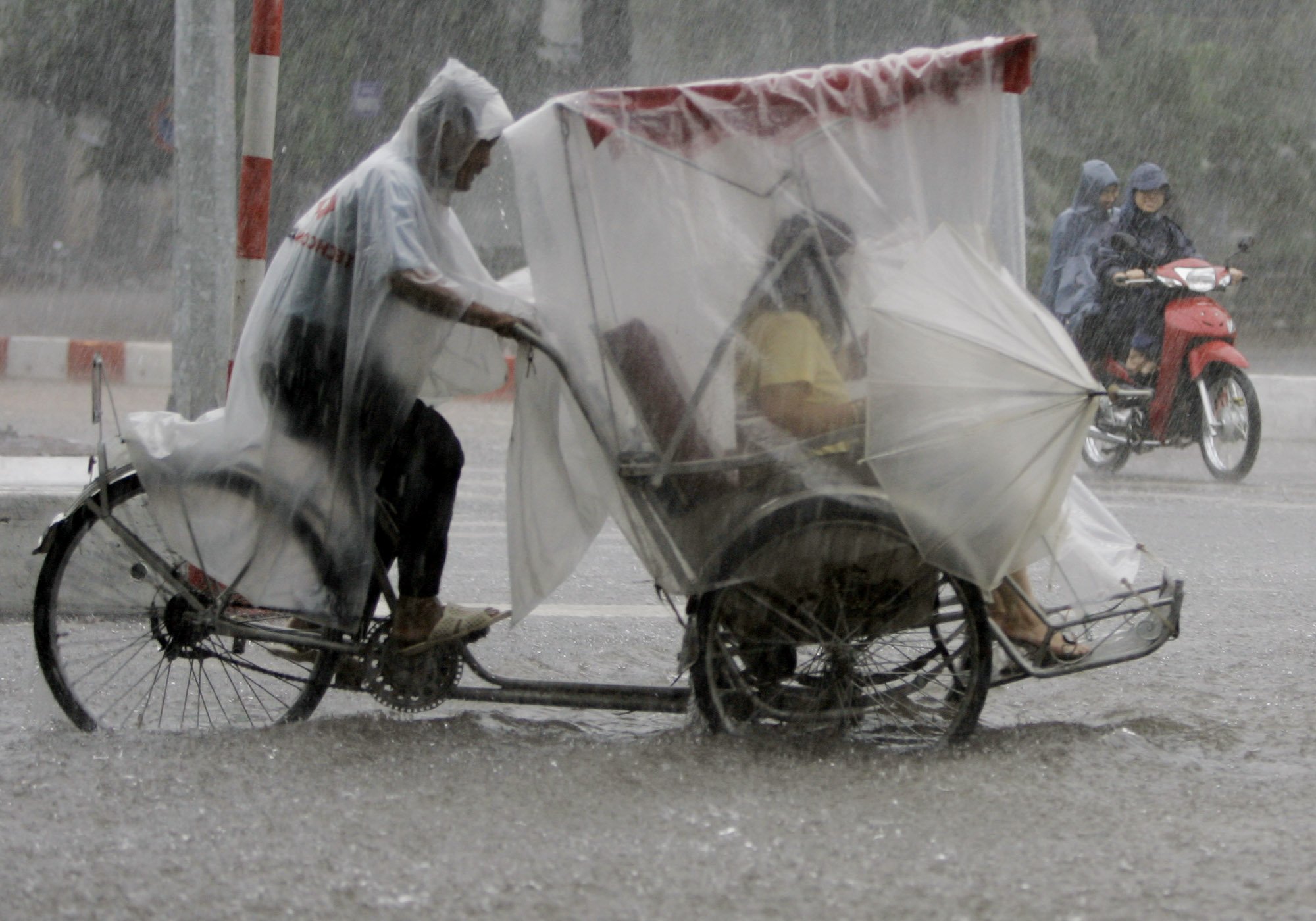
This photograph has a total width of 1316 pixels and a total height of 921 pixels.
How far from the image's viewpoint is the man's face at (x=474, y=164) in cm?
378

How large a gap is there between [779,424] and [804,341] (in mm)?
185

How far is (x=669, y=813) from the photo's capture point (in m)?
3.37

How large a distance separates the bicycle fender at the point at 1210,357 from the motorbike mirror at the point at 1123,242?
0.71 meters

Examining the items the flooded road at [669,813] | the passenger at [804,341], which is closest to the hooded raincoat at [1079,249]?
the flooded road at [669,813]

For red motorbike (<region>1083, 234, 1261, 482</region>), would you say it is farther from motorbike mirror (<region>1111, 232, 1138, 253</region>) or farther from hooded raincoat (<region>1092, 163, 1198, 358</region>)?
motorbike mirror (<region>1111, 232, 1138, 253</region>)

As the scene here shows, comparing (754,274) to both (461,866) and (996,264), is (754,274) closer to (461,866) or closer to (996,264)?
(996,264)

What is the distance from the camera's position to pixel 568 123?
12.0 feet

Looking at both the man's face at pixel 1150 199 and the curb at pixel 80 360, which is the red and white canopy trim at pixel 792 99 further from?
the curb at pixel 80 360

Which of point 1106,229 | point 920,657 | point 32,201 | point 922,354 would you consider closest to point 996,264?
point 922,354

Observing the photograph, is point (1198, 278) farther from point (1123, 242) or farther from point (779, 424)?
point (779, 424)

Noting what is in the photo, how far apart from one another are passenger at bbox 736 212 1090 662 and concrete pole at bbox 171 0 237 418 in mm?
2749

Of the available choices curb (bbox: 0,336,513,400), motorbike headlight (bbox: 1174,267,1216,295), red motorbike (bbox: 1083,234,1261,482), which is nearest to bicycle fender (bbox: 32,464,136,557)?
red motorbike (bbox: 1083,234,1261,482)

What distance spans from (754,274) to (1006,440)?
643 millimetres

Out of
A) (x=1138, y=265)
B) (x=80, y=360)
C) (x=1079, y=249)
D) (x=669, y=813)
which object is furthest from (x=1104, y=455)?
(x=80, y=360)
